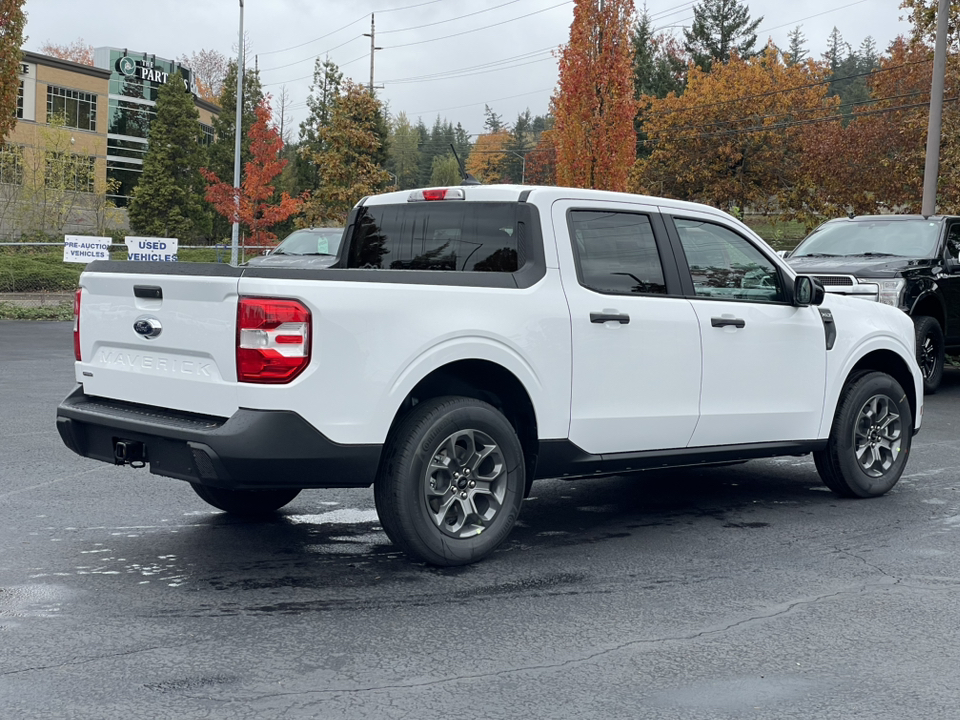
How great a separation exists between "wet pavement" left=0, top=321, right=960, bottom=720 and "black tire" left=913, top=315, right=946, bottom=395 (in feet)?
20.0

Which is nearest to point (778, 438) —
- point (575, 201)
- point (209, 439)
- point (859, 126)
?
point (575, 201)

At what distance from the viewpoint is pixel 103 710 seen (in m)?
3.80

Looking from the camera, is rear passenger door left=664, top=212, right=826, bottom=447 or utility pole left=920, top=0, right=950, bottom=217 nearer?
rear passenger door left=664, top=212, right=826, bottom=447

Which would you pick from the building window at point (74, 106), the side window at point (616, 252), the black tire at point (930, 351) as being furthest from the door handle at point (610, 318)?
the building window at point (74, 106)

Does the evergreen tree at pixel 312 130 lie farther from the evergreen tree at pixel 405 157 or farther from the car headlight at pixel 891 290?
the evergreen tree at pixel 405 157

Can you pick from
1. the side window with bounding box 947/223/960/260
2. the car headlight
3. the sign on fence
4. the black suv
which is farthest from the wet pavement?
the sign on fence

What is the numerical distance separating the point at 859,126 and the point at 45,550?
39.0 meters

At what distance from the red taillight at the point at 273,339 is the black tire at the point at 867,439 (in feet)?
12.8

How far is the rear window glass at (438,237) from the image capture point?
613 cm

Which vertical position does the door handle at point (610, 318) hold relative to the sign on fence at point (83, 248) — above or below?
below

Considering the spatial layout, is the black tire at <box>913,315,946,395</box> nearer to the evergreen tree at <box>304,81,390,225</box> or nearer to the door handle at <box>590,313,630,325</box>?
the door handle at <box>590,313,630,325</box>

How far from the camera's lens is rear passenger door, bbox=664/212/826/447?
21.9 feet

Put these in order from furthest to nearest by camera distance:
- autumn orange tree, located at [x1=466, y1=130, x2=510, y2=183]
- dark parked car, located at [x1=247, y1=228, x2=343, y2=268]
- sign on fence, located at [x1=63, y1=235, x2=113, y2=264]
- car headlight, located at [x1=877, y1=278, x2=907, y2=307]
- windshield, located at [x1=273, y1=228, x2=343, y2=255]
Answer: autumn orange tree, located at [x1=466, y1=130, x2=510, y2=183] < sign on fence, located at [x1=63, y1=235, x2=113, y2=264] < windshield, located at [x1=273, y1=228, x2=343, y2=255] < dark parked car, located at [x1=247, y1=228, x2=343, y2=268] < car headlight, located at [x1=877, y1=278, x2=907, y2=307]

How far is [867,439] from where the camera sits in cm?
768
